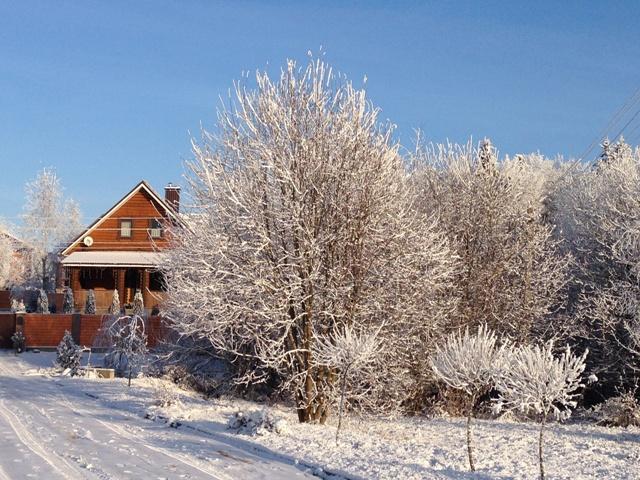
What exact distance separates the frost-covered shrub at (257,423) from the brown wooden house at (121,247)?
27072 millimetres

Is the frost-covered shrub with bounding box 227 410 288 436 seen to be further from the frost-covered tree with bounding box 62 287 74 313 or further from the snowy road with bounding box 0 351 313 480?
the frost-covered tree with bounding box 62 287 74 313

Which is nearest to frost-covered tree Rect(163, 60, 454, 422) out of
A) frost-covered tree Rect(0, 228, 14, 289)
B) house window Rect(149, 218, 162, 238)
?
house window Rect(149, 218, 162, 238)

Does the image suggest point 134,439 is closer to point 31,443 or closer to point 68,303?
point 31,443

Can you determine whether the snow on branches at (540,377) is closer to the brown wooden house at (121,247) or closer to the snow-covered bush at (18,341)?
the snow-covered bush at (18,341)

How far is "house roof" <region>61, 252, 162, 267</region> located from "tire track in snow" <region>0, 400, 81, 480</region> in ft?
74.2

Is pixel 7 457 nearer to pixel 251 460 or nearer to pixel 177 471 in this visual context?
pixel 177 471

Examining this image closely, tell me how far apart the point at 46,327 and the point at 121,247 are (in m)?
12.4

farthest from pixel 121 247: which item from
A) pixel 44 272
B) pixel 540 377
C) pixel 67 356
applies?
pixel 540 377

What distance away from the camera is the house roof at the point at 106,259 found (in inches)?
1518

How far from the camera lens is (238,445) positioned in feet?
40.2

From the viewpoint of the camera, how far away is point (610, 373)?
21141mm

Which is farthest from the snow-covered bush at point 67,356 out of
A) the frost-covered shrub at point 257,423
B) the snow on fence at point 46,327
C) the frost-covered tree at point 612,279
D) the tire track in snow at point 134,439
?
the frost-covered tree at point 612,279

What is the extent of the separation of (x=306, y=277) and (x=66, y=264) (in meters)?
26.3

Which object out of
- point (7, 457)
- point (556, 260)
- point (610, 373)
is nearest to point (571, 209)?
point (556, 260)
